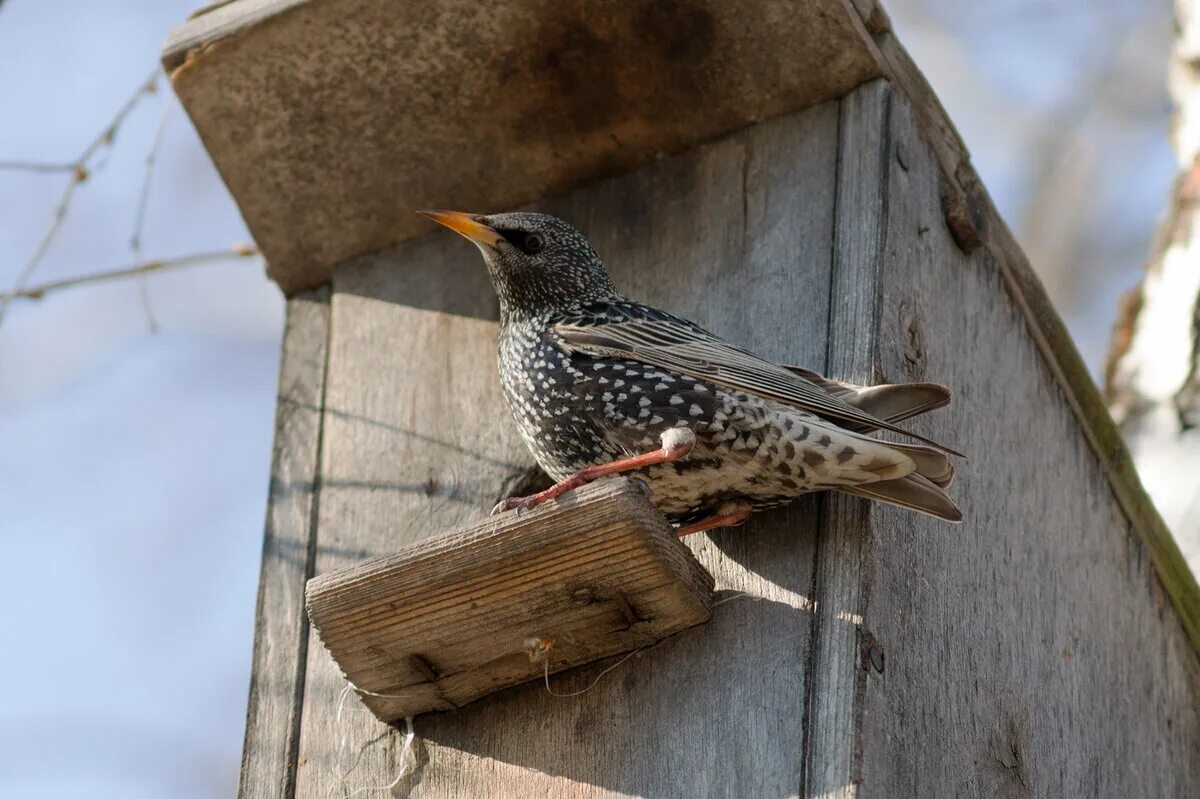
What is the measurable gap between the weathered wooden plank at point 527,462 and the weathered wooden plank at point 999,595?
144 millimetres

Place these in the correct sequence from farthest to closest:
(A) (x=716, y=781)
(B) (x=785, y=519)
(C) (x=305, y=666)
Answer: (C) (x=305, y=666)
(B) (x=785, y=519)
(A) (x=716, y=781)

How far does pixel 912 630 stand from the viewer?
9.57ft

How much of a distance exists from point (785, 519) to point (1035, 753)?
69cm

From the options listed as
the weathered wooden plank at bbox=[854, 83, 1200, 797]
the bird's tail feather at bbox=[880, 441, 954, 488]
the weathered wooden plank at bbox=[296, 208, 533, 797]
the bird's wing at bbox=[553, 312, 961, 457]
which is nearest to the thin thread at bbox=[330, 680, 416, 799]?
the weathered wooden plank at bbox=[296, 208, 533, 797]

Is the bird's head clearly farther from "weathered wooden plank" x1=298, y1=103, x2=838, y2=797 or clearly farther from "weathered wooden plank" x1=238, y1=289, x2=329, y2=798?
"weathered wooden plank" x1=238, y1=289, x2=329, y2=798

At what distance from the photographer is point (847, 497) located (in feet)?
9.66

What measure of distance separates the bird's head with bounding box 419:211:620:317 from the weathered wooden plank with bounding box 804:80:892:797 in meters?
0.49

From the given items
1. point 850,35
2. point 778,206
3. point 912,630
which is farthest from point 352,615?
point 850,35

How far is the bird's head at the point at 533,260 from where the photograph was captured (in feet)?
11.3

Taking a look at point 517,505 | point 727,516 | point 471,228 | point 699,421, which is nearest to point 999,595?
point 727,516

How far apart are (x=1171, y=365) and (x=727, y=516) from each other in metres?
2.33

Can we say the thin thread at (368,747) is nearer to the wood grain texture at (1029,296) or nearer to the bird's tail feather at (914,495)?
the bird's tail feather at (914,495)

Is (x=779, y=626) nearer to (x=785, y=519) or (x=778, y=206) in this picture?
(x=785, y=519)

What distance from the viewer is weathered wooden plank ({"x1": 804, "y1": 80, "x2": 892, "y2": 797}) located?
2670mm
